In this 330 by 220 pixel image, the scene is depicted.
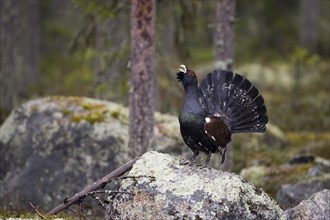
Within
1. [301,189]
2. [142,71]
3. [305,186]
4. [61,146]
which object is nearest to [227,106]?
[142,71]

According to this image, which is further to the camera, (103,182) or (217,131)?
(217,131)

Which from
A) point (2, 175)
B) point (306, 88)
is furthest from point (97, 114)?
point (306, 88)

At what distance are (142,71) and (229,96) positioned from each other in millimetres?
2677

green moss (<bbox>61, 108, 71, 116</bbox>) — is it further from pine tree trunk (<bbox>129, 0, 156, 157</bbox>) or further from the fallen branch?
the fallen branch

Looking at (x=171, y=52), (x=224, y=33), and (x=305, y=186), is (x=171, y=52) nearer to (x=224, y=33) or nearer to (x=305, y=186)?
(x=224, y=33)

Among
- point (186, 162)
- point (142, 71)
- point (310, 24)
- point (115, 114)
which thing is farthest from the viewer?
point (310, 24)

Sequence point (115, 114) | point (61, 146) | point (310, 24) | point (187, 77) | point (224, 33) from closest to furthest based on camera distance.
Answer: point (187, 77), point (61, 146), point (115, 114), point (224, 33), point (310, 24)

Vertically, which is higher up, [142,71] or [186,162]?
[142,71]

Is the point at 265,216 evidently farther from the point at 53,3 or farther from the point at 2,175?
the point at 53,3

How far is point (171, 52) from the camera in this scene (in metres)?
25.0

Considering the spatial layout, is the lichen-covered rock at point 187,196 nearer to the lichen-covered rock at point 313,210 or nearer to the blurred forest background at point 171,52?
the lichen-covered rock at point 313,210

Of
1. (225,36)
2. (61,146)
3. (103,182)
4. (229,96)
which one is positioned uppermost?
(225,36)

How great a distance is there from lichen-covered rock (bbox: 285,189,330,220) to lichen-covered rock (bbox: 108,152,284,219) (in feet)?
1.58

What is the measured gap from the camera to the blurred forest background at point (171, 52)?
15047mm
